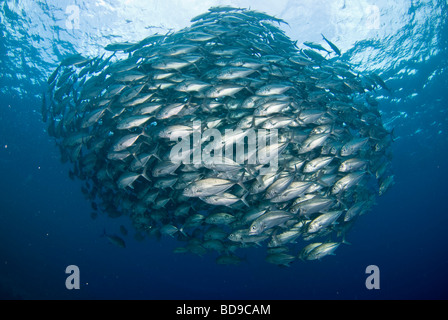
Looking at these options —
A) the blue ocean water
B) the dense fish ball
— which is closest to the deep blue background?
the blue ocean water

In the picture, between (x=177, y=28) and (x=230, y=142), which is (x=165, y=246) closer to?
(x=177, y=28)

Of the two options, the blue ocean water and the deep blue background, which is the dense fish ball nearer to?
the blue ocean water

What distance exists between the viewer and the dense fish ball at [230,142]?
5492mm

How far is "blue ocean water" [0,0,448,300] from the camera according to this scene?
38.9ft

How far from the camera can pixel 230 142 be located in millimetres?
5047

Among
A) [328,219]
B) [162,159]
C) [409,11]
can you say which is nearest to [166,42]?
[162,159]

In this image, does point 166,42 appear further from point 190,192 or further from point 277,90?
point 190,192

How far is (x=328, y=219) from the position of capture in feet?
19.9

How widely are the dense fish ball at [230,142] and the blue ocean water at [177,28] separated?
16.4ft

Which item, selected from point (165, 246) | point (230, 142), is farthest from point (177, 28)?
point (165, 246)

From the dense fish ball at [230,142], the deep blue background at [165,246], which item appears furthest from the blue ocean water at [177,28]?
the dense fish ball at [230,142]

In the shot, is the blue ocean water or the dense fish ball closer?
the dense fish ball

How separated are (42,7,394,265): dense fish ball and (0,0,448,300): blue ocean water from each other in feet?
16.4

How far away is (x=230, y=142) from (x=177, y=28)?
9716mm
